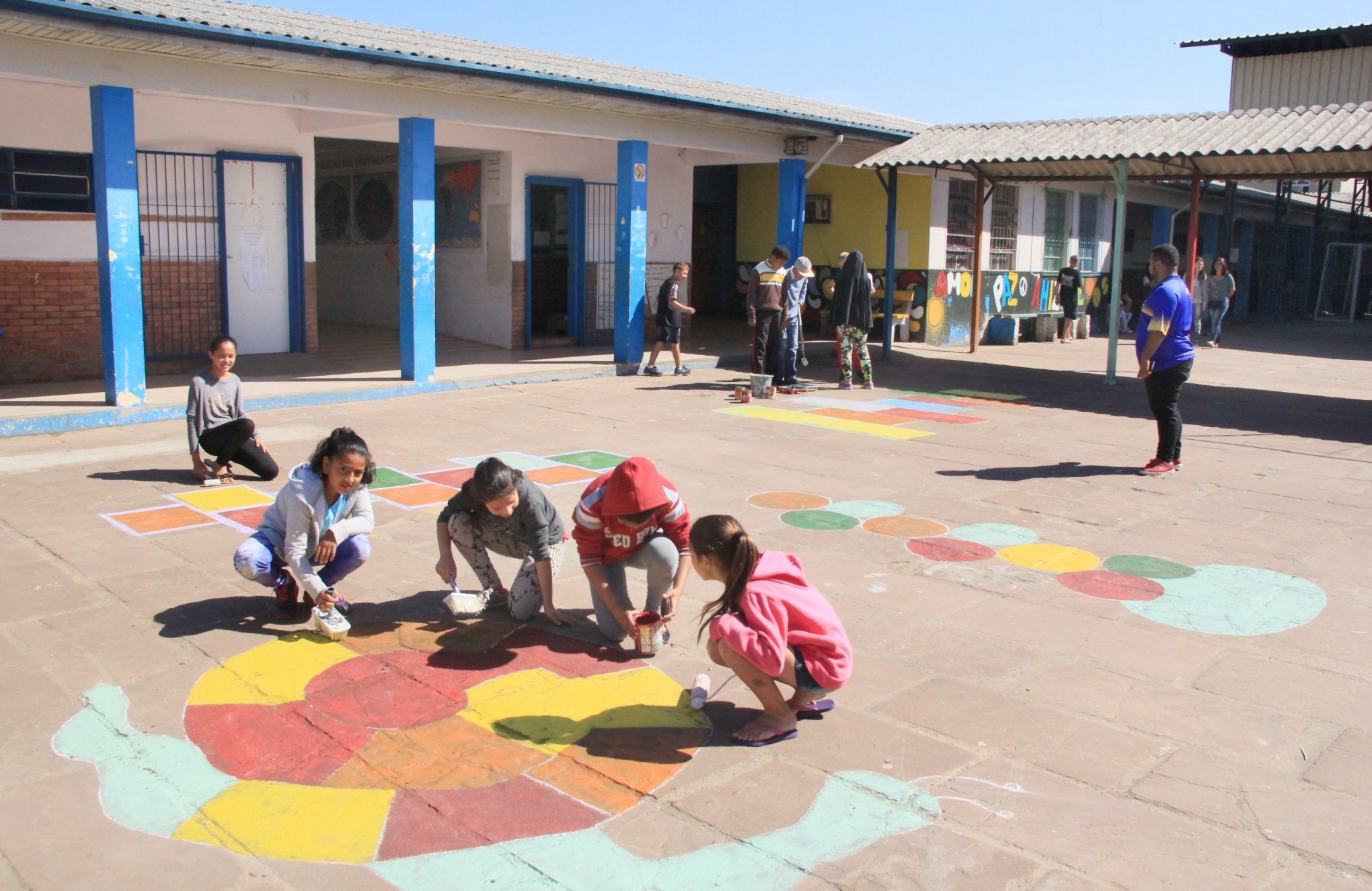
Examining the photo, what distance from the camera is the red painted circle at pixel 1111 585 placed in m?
5.88

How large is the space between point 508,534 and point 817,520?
2.73 metres

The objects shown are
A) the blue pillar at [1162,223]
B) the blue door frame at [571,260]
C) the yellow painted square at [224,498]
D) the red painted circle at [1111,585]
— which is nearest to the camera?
the red painted circle at [1111,585]

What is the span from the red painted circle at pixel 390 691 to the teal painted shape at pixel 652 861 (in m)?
1.02

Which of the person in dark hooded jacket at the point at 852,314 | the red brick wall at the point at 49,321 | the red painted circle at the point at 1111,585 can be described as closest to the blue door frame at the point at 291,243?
the red brick wall at the point at 49,321

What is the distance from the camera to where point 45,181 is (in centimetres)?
1207

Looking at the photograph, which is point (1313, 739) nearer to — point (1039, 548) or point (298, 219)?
point (1039, 548)

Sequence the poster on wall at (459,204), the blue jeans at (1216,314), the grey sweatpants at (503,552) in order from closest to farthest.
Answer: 1. the grey sweatpants at (503,552)
2. the poster on wall at (459,204)
3. the blue jeans at (1216,314)

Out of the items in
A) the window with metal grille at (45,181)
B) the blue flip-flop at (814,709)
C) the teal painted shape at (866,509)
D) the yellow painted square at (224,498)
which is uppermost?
the window with metal grille at (45,181)

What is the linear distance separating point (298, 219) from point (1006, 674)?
12.5 metres

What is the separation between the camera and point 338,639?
16.7 feet

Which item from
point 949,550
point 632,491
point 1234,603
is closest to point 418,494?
point 632,491

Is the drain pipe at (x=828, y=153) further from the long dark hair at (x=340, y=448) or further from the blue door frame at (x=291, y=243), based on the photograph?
the long dark hair at (x=340, y=448)

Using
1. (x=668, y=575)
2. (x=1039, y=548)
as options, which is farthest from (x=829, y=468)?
(x=668, y=575)

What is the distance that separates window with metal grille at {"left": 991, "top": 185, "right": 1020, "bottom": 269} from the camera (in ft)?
70.5
